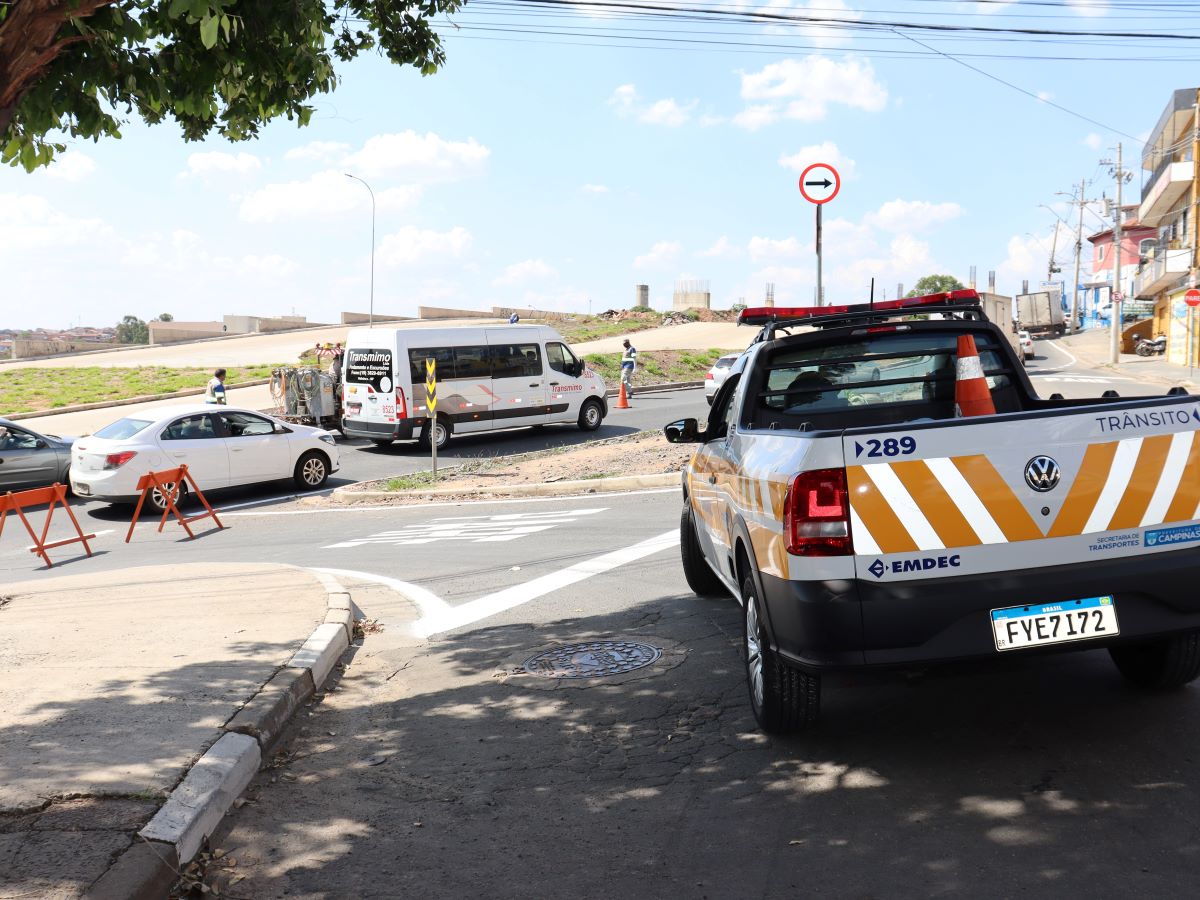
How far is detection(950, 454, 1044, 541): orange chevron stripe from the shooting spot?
4.34 meters

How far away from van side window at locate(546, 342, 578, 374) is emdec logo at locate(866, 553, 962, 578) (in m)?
19.8

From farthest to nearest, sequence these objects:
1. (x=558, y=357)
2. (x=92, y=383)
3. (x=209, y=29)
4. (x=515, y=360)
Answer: (x=92, y=383) → (x=558, y=357) → (x=515, y=360) → (x=209, y=29)

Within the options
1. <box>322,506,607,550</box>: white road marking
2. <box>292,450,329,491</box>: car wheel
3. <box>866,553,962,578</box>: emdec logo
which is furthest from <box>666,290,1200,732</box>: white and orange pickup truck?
<box>292,450,329,491</box>: car wheel

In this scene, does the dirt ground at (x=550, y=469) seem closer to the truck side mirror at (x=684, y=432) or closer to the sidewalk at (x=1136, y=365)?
the truck side mirror at (x=684, y=432)

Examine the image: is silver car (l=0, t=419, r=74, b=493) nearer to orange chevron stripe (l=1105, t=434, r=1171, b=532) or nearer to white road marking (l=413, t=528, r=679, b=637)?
white road marking (l=413, t=528, r=679, b=637)

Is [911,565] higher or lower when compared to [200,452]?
higher

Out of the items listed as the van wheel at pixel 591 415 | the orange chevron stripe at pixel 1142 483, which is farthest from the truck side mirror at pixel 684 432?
the van wheel at pixel 591 415

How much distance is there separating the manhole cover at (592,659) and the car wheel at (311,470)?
1202 centimetres

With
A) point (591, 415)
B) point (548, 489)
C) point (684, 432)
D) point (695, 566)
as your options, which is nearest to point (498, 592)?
point (695, 566)

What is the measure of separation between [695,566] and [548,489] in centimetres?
822

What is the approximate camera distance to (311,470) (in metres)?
18.3

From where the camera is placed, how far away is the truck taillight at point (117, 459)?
15.7 m

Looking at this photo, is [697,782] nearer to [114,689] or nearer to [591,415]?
[114,689]

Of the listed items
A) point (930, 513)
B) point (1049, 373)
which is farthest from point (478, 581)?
point (1049, 373)
